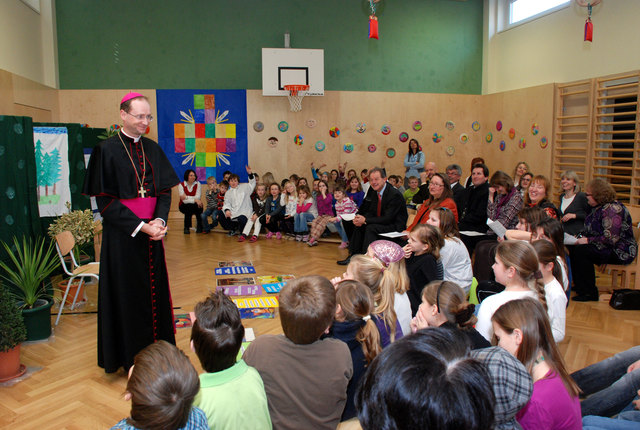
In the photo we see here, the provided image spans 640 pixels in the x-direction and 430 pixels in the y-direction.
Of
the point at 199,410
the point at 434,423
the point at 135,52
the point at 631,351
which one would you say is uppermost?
the point at 135,52

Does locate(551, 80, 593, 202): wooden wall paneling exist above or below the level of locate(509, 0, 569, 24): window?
below

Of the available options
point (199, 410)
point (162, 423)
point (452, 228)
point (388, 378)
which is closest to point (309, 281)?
point (199, 410)

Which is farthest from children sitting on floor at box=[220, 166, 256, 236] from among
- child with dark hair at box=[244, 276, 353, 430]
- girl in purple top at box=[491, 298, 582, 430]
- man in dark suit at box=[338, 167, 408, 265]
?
girl in purple top at box=[491, 298, 582, 430]

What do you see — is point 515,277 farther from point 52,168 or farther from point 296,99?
point 296,99

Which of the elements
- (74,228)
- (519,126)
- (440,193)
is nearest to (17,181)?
(74,228)

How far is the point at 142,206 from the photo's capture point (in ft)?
10.1

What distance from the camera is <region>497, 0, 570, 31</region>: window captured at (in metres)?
8.20

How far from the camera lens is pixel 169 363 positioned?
126 centimetres

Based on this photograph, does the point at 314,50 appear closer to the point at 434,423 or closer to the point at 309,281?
the point at 309,281

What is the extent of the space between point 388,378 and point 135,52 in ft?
33.0

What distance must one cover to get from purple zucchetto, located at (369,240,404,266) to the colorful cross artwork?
7270 mm

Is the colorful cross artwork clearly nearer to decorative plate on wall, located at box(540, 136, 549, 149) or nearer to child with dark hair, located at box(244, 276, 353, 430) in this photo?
decorative plate on wall, located at box(540, 136, 549, 149)

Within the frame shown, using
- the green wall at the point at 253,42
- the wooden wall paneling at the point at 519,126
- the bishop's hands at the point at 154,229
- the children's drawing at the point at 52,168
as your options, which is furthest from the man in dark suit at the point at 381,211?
the green wall at the point at 253,42

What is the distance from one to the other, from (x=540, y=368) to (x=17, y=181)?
4.39m
